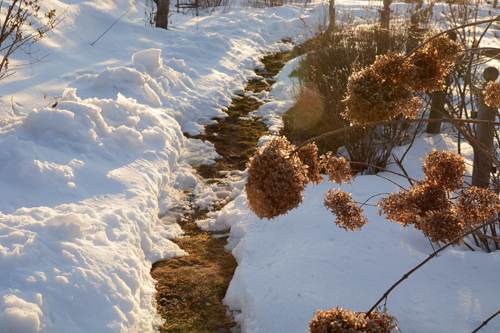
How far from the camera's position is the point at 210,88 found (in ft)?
24.1

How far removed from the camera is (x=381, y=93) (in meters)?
1.39

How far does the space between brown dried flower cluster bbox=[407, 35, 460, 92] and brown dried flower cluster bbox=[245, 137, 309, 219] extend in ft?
2.01

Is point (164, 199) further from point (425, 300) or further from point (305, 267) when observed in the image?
point (425, 300)

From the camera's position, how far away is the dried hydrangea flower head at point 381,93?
54.5 inches

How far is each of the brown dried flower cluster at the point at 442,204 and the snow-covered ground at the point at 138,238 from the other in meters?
1.22

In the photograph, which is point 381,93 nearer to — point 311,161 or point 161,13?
point 311,161

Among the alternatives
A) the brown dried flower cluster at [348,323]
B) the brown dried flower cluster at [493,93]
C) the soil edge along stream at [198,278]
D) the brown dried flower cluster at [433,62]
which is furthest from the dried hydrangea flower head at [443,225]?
the soil edge along stream at [198,278]

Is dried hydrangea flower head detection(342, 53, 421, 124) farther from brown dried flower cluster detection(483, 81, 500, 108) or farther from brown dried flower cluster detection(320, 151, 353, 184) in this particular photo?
brown dried flower cluster detection(483, 81, 500, 108)

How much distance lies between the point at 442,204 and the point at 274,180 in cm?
74

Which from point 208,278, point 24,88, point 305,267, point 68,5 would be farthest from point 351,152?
point 68,5

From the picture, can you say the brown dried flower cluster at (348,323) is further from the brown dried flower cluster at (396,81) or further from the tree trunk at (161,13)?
the tree trunk at (161,13)

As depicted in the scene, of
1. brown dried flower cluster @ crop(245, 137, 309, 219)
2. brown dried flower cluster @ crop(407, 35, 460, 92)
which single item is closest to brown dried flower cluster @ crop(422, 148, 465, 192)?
brown dried flower cluster @ crop(407, 35, 460, 92)

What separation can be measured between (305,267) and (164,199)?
205 cm

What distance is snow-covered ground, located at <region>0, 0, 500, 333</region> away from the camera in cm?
236
